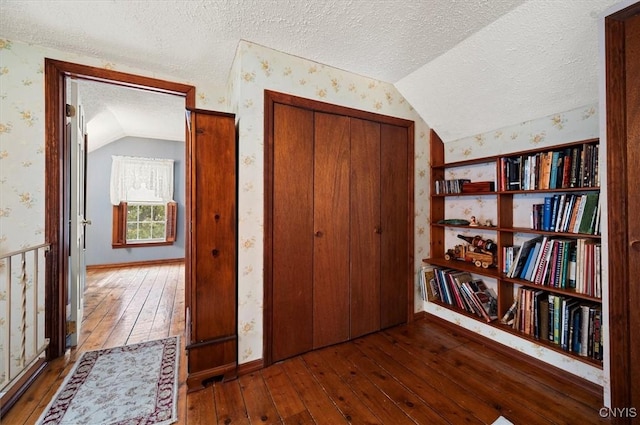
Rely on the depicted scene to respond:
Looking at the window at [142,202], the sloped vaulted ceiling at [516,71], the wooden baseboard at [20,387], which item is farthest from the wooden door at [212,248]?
the window at [142,202]

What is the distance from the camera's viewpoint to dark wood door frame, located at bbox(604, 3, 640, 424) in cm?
112

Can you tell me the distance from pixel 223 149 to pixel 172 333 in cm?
176

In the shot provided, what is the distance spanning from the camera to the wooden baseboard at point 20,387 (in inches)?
53.3

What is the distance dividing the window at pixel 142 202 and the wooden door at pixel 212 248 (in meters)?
3.91

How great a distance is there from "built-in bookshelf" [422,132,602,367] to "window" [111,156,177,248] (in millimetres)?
4823

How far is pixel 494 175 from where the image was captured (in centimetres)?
219

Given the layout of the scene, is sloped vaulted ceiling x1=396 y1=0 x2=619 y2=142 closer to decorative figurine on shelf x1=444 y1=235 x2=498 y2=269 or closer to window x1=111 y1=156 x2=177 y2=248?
decorative figurine on shelf x1=444 y1=235 x2=498 y2=269

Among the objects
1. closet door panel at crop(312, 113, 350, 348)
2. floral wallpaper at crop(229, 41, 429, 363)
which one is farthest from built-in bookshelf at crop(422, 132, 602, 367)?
floral wallpaper at crop(229, 41, 429, 363)

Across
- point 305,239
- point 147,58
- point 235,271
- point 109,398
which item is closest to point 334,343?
point 305,239

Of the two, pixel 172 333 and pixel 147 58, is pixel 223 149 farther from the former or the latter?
pixel 172 333

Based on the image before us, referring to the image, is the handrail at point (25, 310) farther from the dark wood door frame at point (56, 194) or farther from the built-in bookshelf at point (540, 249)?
the built-in bookshelf at point (540, 249)

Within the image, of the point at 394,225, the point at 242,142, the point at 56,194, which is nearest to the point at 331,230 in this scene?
the point at 394,225

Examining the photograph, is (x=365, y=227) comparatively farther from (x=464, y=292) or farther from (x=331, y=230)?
(x=464, y=292)

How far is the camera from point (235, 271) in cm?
168
